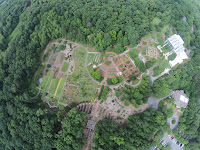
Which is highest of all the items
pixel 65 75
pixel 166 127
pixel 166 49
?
pixel 166 49

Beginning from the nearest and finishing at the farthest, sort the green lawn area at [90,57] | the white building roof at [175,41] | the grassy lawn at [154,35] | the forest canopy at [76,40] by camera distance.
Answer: the forest canopy at [76,40] → the white building roof at [175,41] → the green lawn area at [90,57] → the grassy lawn at [154,35]

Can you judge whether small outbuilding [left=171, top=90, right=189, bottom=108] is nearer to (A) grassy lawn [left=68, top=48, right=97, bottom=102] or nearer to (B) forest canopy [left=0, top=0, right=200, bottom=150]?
(B) forest canopy [left=0, top=0, right=200, bottom=150]

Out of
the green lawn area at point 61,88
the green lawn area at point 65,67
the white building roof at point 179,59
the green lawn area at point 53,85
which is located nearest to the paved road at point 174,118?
the white building roof at point 179,59

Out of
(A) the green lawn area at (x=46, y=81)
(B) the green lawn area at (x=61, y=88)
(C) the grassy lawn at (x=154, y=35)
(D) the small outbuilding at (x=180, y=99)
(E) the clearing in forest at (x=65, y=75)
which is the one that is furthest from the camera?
(C) the grassy lawn at (x=154, y=35)

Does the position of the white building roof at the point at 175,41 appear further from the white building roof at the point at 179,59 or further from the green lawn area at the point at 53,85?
the green lawn area at the point at 53,85

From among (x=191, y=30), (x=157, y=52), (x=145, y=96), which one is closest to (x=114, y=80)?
(x=145, y=96)

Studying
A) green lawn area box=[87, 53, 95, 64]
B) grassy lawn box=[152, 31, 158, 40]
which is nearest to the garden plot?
green lawn area box=[87, 53, 95, 64]

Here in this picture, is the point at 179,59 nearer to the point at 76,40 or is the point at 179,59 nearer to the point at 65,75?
the point at 76,40

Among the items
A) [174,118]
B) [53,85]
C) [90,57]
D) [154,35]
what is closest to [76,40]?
[90,57]
